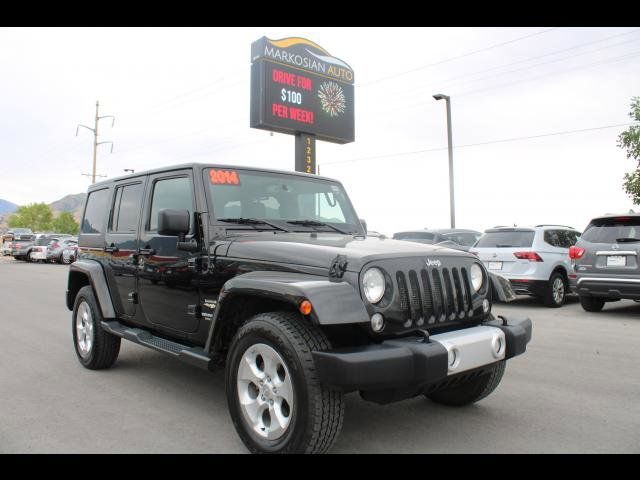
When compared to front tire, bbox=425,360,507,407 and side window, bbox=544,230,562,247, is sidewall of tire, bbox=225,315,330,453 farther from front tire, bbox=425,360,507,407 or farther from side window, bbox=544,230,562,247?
side window, bbox=544,230,562,247

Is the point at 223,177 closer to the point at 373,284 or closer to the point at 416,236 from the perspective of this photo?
the point at 373,284

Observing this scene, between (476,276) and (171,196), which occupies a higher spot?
(171,196)

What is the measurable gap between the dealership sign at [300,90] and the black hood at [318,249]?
17.5 meters

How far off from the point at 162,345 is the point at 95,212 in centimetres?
244

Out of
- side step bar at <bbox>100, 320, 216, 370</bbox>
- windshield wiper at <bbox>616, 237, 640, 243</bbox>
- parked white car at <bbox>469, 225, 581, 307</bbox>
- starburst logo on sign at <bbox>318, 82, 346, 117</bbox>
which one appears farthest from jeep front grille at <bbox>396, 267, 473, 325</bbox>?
starburst logo on sign at <bbox>318, 82, 346, 117</bbox>

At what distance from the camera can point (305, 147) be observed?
22453 millimetres

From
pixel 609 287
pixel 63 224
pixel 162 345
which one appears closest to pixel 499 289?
pixel 162 345

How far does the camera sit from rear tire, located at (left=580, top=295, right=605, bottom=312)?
32.2 ft

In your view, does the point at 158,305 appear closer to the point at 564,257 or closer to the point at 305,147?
the point at 564,257

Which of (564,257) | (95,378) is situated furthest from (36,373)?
(564,257)

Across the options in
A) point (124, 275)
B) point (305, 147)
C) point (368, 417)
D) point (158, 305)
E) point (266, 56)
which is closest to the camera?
point (368, 417)

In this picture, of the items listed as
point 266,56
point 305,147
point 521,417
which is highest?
point 266,56

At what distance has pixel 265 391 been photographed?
321 centimetres

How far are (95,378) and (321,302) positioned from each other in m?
3.31
